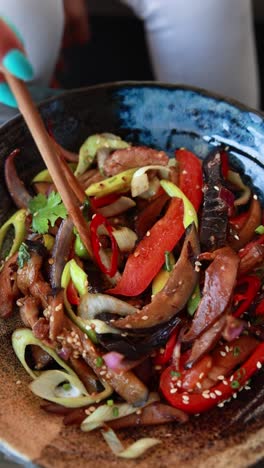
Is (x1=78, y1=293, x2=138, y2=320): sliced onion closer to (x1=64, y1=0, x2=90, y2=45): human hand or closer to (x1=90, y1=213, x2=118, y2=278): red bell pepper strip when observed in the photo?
(x1=90, y1=213, x2=118, y2=278): red bell pepper strip

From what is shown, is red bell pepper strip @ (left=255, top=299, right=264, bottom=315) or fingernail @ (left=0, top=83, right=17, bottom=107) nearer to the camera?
fingernail @ (left=0, top=83, right=17, bottom=107)

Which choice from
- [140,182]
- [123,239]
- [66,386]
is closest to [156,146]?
[140,182]

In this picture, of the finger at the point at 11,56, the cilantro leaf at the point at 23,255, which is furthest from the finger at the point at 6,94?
the cilantro leaf at the point at 23,255

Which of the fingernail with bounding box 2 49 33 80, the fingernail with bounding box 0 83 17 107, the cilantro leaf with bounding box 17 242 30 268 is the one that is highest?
the fingernail with bounding box 2 49 33 80

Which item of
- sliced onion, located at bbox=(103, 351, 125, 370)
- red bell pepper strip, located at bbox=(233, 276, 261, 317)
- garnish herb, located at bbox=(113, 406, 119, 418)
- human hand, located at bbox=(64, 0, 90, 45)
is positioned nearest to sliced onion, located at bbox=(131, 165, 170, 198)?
red bell pepper strip, located at bbox=(233, 276, 261, 317)

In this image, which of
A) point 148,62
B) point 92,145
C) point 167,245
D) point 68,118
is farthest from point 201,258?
point 148,62

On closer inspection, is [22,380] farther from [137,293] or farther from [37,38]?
[37,38]
